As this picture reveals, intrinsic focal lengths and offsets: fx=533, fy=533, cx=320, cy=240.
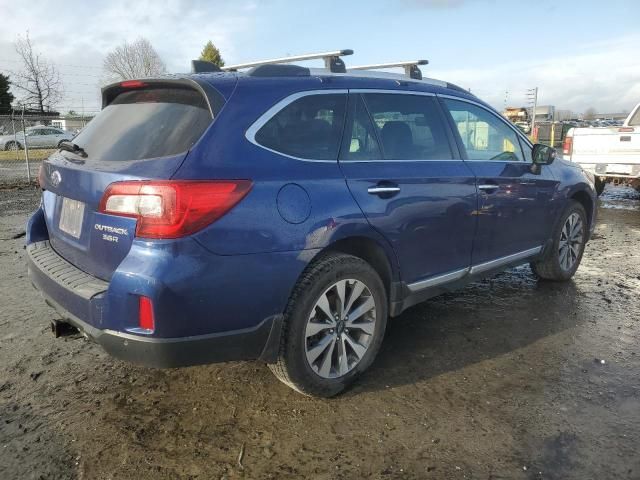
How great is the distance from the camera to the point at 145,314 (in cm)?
241

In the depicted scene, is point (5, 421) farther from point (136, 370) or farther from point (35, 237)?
point (35, 237)

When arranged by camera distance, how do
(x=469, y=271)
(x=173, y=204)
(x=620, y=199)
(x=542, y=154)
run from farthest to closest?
(x=620, y=199) → (x=542, y=154) → (x=469, y=271) → (x=173, y=204)

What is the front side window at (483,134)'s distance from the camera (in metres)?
4.03

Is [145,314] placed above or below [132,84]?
below

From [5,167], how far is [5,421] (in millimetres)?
19692

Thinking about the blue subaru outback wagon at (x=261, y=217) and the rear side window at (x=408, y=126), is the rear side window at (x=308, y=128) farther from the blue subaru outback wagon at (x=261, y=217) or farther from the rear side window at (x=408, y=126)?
the rear side window at (x=408, y=126)

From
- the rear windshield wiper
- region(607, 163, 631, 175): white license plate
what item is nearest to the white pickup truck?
region(607, 163, 631, 175): white license plate

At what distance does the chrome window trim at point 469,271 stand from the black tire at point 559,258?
31cm

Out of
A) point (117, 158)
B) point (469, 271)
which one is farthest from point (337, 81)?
point (469, 271)

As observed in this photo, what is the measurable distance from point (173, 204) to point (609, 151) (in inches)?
404

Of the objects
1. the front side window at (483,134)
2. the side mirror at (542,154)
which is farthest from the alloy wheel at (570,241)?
the front side window at (483,134)

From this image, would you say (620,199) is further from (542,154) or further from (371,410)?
(371,410)

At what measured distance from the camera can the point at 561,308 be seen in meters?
4.64

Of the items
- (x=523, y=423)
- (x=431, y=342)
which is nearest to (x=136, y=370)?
(x=431, y=342)
